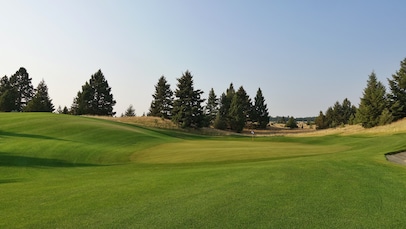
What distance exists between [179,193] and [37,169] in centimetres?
1058

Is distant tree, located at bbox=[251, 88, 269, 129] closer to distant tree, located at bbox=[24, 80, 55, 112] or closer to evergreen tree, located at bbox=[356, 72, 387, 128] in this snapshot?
evergreen tree, located at bbox=[356, 72, 387, 128]

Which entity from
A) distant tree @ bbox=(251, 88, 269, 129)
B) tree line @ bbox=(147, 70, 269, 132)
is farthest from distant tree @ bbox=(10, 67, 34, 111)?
distant tree @ bbox=(251, 88, 269, 129)

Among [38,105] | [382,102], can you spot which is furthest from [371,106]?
[38,105]

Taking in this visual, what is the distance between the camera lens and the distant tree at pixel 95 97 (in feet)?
253

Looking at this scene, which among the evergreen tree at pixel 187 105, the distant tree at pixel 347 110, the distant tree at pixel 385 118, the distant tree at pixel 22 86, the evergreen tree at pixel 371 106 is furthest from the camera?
the distant tree at pixel 347 110

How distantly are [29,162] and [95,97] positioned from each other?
222 feet

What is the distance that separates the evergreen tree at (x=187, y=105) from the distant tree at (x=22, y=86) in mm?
52106

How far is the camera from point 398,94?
2285 inches

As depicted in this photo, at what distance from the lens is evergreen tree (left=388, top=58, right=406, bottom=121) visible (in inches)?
2185

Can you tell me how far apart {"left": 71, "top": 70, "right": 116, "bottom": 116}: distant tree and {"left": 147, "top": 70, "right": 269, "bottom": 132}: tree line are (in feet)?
39.6

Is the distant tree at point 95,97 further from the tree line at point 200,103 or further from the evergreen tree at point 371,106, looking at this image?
the evergreen tree at point 371,106

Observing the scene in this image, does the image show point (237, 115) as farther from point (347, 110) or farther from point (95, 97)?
point (347, 110)

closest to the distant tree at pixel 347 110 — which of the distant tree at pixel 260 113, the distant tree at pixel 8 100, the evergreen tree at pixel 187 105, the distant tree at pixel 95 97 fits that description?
the distant tree at pixel 260 113

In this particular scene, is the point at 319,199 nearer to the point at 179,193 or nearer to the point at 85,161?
the point at 179,193
